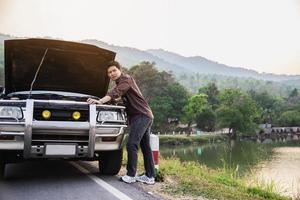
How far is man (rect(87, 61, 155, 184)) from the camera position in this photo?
235 inches

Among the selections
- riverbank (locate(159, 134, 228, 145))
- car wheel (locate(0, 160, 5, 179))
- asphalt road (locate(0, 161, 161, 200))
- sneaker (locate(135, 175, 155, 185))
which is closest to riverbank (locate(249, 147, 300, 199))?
sneaker (locate(135, 175, 155, 185))

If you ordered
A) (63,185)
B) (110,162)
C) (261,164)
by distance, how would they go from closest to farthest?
(63,185) < (110,162) < (261,164)

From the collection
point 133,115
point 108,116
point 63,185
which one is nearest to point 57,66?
point 108,116

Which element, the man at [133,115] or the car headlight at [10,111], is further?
the man at [133,115]

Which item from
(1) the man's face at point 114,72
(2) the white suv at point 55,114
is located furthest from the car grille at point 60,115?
(1) the man's face at point 114,72

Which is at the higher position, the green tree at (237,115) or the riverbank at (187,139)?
the green tree at (237,115)

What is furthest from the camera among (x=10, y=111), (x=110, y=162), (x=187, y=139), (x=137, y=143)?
(x=187, y=139)

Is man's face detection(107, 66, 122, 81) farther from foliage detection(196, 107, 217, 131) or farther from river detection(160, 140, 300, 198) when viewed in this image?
foliage detection(196, 107, 217, 131)

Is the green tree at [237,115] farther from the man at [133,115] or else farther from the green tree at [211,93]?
the man at [133,115]

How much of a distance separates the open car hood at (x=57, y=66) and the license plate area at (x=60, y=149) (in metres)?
2.06

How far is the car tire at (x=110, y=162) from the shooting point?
638 centimetres

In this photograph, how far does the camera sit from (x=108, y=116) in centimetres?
606

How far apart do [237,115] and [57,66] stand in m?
88.3

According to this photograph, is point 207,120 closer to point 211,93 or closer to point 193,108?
point 193,108
